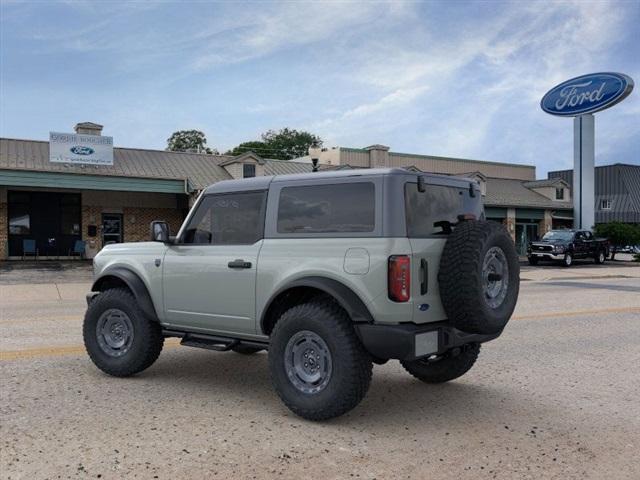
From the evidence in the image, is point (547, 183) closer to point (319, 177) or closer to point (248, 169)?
point (248, 169)

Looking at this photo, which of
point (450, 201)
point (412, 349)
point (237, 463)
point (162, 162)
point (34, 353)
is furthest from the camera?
point (162, 162)

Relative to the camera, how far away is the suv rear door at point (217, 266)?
547 centimetres

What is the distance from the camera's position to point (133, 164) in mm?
31000

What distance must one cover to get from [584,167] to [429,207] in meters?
36.9

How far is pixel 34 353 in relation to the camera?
7.42 meters

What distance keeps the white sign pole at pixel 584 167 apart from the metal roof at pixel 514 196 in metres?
3.02

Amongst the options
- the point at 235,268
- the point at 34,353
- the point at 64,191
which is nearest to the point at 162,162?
the point at 64,191

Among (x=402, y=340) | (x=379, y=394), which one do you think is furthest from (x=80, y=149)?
(x=402, y=340)

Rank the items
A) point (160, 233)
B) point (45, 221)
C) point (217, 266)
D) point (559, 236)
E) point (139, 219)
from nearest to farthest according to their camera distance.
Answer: point (217, 266) < point (160, 233) < point (45, 221) < point (139, 219) < point (559, 236)

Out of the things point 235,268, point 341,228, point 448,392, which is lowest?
point 448,392

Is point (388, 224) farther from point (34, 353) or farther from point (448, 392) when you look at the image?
point (34, 353)

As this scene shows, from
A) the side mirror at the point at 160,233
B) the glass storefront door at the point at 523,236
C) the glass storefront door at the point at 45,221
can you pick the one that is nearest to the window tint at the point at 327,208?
the side mirror at the point at 160,233

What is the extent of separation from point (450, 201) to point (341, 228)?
1.09 metres

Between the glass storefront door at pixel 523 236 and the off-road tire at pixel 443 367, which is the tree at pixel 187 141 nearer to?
the glass storefront door at pixel 523 236
